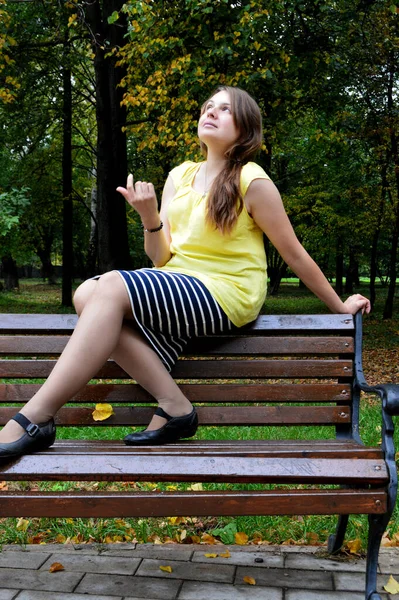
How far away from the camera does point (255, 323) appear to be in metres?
3.04

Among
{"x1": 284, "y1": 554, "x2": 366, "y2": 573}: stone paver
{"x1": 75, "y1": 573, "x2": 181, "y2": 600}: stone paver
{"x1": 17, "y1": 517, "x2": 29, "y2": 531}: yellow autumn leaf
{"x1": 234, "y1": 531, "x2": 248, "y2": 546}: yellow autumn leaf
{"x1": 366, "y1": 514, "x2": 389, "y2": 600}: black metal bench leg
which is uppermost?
{"x1": 366, "y1": 514, "x2": 389, "y2": 600}: black metal bench leg

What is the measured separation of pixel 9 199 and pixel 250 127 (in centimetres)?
921

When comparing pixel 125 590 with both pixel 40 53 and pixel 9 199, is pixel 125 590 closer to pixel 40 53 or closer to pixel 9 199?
pixel 9 199

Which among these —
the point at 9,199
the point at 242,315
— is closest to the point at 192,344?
the point at 242,315

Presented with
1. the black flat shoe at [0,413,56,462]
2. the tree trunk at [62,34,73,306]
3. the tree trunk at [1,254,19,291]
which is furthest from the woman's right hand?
the tree trunk at [1,254,19,291]

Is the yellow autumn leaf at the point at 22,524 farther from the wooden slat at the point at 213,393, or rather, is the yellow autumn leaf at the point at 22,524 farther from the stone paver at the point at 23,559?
the wooden slat at the point at 213,393

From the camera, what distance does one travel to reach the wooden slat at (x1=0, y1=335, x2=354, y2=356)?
297cm

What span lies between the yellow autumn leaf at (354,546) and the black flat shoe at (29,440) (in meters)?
1.47

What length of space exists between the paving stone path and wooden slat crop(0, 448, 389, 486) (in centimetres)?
65

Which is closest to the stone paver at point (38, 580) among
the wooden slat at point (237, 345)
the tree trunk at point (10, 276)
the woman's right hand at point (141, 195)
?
the wooden slat at point (237, 345)

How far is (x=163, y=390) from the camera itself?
2717 mm

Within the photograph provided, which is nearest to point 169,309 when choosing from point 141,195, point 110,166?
point 141,195

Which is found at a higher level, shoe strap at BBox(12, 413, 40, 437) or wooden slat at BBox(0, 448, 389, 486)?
shoe strap at BBox(12, 413, 40, 437)

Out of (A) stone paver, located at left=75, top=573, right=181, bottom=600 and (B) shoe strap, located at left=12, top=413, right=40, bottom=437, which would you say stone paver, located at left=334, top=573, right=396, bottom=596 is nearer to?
(A) stone paver, located at left=75, top=573, right=181, bottom=600
